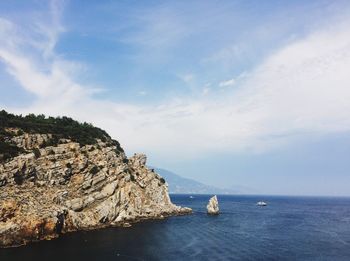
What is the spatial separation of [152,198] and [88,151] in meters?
34.2

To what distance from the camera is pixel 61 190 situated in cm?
9631

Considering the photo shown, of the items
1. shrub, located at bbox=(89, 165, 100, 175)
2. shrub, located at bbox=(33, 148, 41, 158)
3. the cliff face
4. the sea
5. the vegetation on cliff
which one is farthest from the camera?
shrub, located at bbox=(89, 165, 100, 175)

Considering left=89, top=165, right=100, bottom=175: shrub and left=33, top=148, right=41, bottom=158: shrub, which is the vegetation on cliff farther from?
left=89, top=165, right=100, bottom=175: shrub

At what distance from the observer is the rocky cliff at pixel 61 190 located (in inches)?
3103

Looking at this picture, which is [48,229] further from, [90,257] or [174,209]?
[174,209]

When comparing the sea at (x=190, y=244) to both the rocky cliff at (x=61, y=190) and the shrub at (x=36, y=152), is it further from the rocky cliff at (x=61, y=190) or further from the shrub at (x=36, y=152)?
the shrub at (x=36, y=152)

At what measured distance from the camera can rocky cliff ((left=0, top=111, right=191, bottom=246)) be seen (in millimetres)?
78825

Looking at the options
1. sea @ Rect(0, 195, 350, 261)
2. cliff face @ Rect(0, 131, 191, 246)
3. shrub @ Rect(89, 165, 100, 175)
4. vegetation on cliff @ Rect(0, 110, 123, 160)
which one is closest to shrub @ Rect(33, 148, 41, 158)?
cliff face @ Rect(0, 131, 191, 246)

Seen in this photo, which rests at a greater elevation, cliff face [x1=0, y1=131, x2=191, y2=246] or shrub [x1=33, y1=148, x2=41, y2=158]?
shrub [x1=33, y1=148, x2=41, y2=158]

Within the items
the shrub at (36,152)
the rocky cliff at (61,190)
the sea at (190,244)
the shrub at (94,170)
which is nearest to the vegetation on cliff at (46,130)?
the rocky cliff at (61,190)

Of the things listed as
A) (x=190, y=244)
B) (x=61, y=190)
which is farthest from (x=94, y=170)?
(x=190, y=244)

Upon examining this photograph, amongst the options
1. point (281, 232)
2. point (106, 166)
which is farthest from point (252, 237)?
point (106, 166)

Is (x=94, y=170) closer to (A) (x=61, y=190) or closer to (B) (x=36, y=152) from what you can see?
(A) (x=61, y=190)

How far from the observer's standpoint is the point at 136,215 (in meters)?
118
